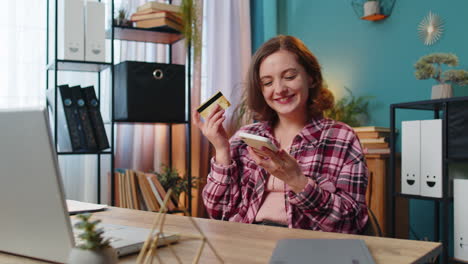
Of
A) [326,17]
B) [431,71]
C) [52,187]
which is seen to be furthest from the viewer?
[326,17]

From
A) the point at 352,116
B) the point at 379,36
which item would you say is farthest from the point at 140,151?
the point at 379,36

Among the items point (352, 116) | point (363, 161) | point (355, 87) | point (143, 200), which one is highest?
point (355, 87)

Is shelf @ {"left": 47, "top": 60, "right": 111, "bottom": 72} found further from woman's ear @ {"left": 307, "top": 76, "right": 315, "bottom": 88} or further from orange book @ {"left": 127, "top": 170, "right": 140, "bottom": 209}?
woman's ear @ {"left": 307, "top": 76, "right": 315, "bottom": 88}

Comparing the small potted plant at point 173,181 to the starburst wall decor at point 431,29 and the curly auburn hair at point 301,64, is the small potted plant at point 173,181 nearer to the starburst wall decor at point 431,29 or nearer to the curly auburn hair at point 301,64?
the curly auburn hair at point 301,64

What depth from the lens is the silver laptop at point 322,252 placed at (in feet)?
2.44

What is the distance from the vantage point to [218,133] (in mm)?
1562

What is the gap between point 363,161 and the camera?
4.92 feet

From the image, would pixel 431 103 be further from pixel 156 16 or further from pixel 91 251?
pixel 91 251

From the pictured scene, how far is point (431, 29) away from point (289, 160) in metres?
1.81

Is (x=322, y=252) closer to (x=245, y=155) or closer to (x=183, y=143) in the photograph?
(x=245, y=155)

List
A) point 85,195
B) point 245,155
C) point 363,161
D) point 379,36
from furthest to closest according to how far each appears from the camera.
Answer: point 379,36, point 85,195, point 245,155, point 363,161

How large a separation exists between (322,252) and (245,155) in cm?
88

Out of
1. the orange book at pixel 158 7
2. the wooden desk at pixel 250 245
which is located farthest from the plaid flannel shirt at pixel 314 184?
the orange book at pixel 158 7

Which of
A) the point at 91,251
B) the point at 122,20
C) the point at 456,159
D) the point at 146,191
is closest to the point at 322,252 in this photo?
the point at 91,251
